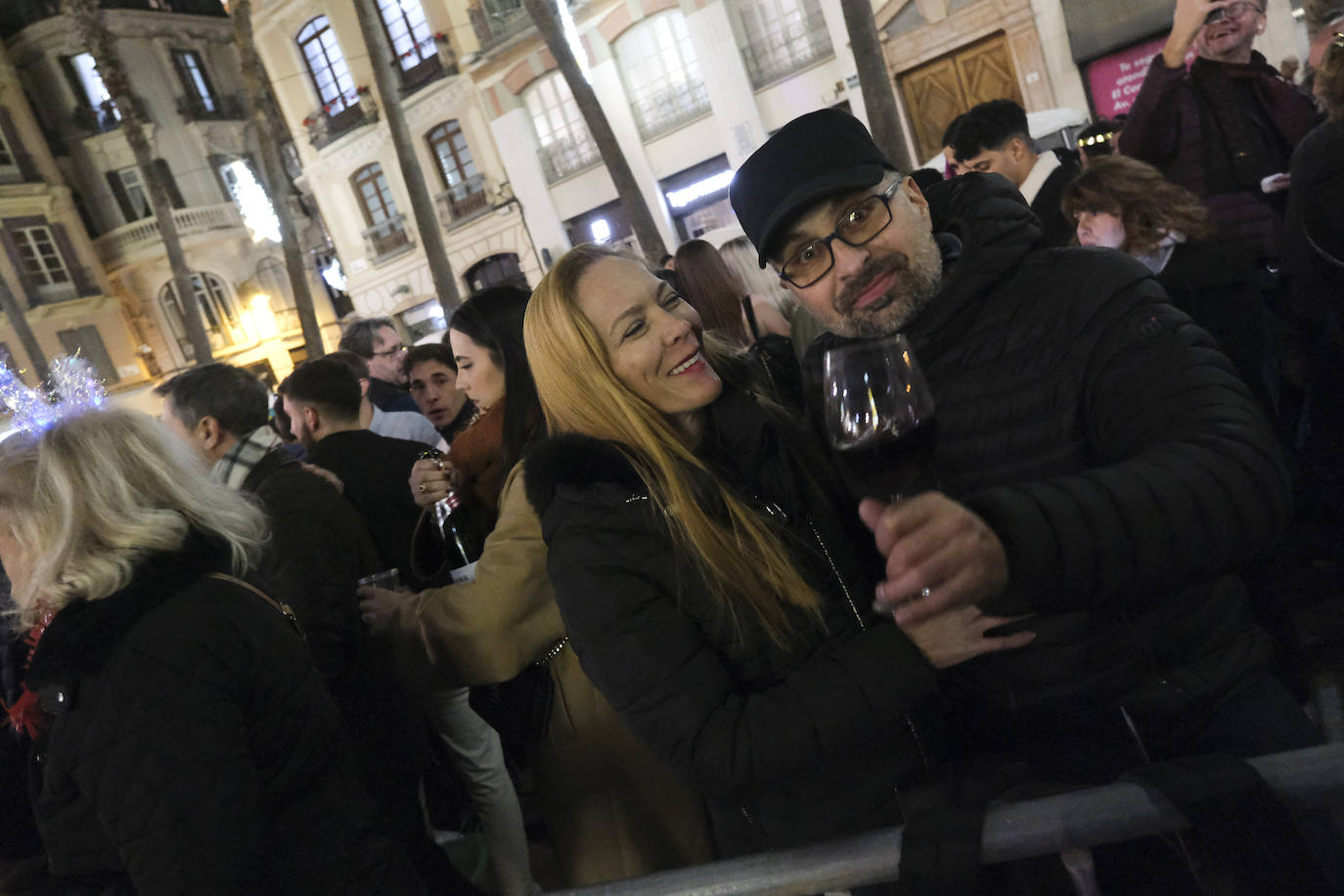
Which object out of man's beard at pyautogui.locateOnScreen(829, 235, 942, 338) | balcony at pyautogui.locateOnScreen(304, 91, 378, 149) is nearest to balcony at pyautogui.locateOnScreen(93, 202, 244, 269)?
balcony at pyautogui.locateOnScreen(304, 91, 378, 149)

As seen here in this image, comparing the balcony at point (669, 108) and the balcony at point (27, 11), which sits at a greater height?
the balcony at point (27, 11)

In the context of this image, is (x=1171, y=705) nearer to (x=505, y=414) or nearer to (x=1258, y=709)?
(x=1258, y=709)

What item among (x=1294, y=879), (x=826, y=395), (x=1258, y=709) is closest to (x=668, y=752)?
(x=826, y=395)

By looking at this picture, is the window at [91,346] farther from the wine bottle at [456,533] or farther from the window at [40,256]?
the wine bottle at [456,533]

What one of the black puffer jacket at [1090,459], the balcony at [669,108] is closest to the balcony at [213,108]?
the balcony at [669,108]

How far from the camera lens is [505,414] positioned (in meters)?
2.47

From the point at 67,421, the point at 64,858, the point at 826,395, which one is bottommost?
the point at 64,858

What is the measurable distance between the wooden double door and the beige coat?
1470 centimetres

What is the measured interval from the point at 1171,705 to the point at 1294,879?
409 mm

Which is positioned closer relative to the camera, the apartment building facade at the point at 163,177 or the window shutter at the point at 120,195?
the apartment building facade at the point at 163,177

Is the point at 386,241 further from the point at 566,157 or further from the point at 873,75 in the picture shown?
the point at 873,75

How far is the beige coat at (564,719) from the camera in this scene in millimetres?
1994

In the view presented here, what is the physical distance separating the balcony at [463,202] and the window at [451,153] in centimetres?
23

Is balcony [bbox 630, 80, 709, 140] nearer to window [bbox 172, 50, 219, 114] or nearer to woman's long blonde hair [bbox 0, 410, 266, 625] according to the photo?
woman's long blonde hair [bbox 0, 410, 266, 625]
